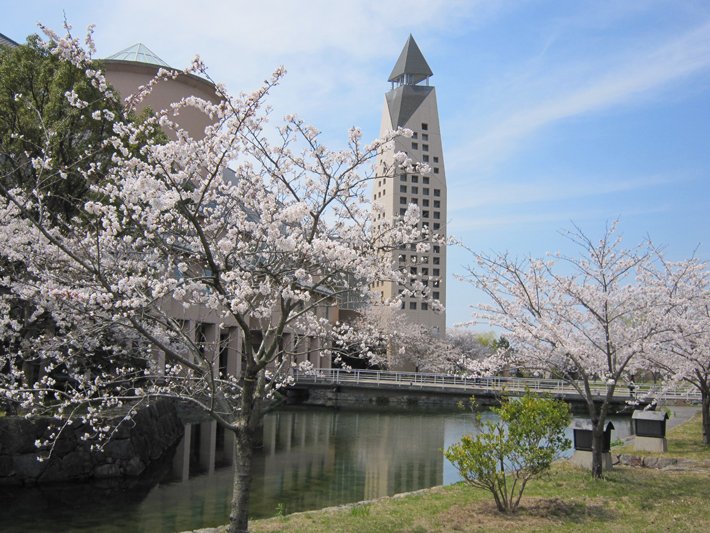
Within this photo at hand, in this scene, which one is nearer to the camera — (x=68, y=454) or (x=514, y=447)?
(x=514, y=447)

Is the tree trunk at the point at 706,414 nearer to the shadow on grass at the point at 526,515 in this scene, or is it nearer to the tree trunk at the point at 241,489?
the shadow on grass at the point at 526,515

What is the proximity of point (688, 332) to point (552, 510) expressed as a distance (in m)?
4.85

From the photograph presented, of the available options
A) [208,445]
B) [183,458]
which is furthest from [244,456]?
[208,445]

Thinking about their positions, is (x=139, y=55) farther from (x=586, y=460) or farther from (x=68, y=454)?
(x=586, y=460)

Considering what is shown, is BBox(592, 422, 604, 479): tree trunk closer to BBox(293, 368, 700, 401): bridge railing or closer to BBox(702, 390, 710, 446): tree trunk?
BBox(702, 390, 710, 446): tree trunk

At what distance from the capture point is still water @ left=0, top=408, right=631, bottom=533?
9.38m

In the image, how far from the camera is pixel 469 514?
7.62 metres

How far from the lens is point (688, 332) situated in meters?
10.6

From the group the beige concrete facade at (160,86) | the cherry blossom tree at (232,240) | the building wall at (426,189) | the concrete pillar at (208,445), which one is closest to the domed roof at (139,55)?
the beige concrete facade at (160,86)

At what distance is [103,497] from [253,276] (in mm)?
6472

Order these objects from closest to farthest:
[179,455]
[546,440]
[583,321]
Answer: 1. [546,440]
2. [583,321]
3. [179,455]

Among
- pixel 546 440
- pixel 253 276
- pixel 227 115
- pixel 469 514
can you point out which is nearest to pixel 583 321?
pixel 546 440

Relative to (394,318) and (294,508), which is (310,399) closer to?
(394,318)

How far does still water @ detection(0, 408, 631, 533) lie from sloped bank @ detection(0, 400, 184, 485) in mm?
375
